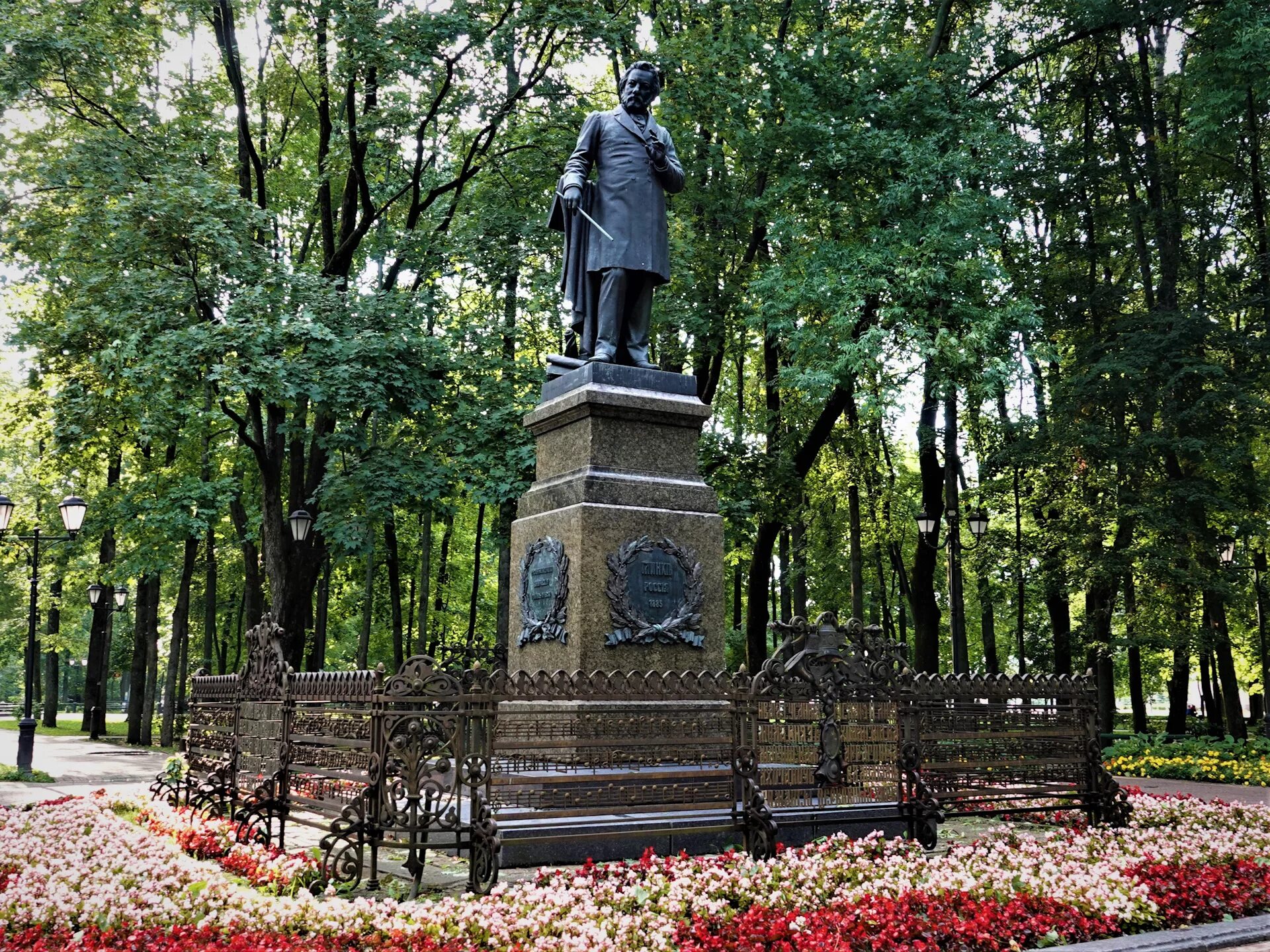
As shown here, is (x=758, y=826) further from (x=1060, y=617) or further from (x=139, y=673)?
(x=139, y=673)

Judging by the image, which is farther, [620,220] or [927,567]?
[927,567]

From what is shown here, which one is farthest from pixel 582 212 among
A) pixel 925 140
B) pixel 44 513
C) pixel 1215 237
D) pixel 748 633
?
pixel 44 513

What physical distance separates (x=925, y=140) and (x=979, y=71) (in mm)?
5823

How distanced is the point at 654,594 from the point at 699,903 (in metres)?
3.50

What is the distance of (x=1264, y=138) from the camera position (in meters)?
23.5

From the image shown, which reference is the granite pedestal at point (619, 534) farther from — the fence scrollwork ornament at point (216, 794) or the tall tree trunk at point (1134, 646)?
the tall tree trunk at point (1134, 646)

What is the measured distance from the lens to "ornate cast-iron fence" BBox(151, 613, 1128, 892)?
7074mm

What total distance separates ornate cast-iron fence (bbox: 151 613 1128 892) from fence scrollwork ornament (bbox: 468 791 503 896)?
0.01m

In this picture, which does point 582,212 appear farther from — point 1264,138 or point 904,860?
point 1264,138

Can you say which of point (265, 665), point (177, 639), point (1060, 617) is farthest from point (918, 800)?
point (177, 639)

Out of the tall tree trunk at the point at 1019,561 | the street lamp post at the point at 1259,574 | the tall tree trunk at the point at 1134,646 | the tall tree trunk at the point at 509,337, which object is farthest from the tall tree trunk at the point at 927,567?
the tall tree trunk at the point at 509,337

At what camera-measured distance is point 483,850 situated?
22.3ft

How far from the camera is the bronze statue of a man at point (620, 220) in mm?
10508

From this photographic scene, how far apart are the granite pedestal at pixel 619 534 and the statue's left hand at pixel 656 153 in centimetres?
204
